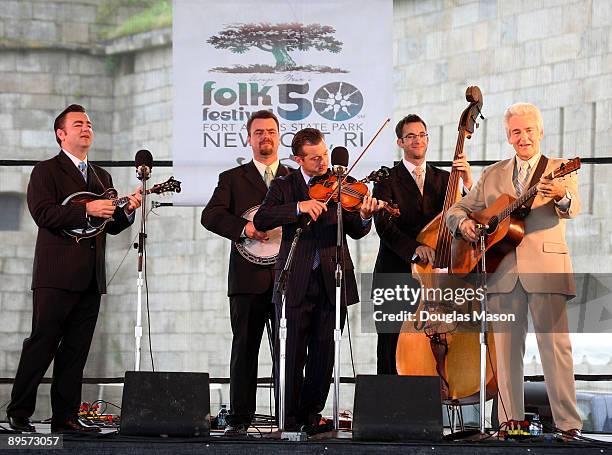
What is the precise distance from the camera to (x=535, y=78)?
770 cm

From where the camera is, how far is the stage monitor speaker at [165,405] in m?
5.23

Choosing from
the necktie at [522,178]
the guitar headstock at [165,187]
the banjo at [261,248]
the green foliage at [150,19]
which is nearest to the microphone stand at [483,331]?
the necktie at [522,178]

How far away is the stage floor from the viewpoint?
4.85m

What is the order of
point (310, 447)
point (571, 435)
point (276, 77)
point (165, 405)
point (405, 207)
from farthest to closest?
point (276, 77) < point (405, 207) < point (571, 435) < point (165, 405) < point (310, 447)

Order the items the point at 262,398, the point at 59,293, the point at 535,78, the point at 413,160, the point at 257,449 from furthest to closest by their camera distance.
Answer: the point at 262,398, the point at 535,78, the point at 413,160, the point at 59,293, the point at 257,449

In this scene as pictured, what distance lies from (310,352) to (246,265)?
71 centimetres

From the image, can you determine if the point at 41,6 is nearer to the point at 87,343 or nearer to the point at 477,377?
the point at 87,343

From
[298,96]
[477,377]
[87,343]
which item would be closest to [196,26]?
[298,96]

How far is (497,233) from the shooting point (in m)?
5.80

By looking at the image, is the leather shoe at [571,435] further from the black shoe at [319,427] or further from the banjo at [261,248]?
the banjo at [261,248]

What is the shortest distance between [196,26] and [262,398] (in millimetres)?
2738

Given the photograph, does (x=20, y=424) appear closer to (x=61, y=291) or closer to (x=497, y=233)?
(x=61, y=291)

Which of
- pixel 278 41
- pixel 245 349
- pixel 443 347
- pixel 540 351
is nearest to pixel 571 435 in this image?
pixel 540 351

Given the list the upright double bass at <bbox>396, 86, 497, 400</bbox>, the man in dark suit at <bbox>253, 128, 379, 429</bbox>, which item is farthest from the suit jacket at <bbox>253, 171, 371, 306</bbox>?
the upright double bass at <bbox>396, 86, 497, 400</bbox>
